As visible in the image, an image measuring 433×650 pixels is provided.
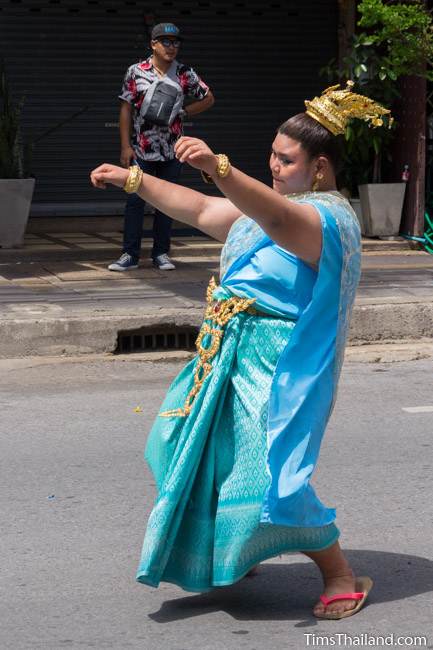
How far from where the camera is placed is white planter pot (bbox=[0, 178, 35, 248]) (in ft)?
37.0

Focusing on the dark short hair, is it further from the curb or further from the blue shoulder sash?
the curb

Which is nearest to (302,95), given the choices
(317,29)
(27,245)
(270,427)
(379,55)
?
(317,29)

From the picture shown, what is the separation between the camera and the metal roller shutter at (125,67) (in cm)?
1332

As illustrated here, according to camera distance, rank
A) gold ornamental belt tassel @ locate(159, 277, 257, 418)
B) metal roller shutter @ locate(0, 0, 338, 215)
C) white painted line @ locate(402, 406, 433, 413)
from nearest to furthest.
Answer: gold ornamental belt tassel @ locate(159, 277, 257, 418)
white painted line @ locate(402, 406, 433, 413)
metal roller shutter @ locate(0, 0, 338, 215)

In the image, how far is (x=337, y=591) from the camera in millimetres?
4270

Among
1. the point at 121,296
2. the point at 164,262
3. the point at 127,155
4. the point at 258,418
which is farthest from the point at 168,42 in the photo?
the point at 258,418

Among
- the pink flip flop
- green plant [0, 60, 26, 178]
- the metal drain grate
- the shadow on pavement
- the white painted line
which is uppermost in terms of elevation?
green plant [0, 60, 26, 178]

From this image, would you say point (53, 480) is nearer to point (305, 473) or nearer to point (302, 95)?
point (305, 473)

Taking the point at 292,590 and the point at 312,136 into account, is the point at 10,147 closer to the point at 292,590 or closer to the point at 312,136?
the point at 292,590

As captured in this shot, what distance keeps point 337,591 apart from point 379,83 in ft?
28.4

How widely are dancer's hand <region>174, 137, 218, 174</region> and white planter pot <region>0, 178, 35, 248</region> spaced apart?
7.85 meters

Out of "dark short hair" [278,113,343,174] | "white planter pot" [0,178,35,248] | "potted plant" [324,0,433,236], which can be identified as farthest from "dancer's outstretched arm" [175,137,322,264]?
"potted plant" [324,0,433,236]

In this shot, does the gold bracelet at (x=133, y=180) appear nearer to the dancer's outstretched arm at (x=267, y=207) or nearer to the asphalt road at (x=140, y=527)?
the dancer's outstretched arm at (x=267, y=207)

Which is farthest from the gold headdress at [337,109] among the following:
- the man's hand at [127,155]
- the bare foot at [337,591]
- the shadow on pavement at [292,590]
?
the man's hand at [127,155]
